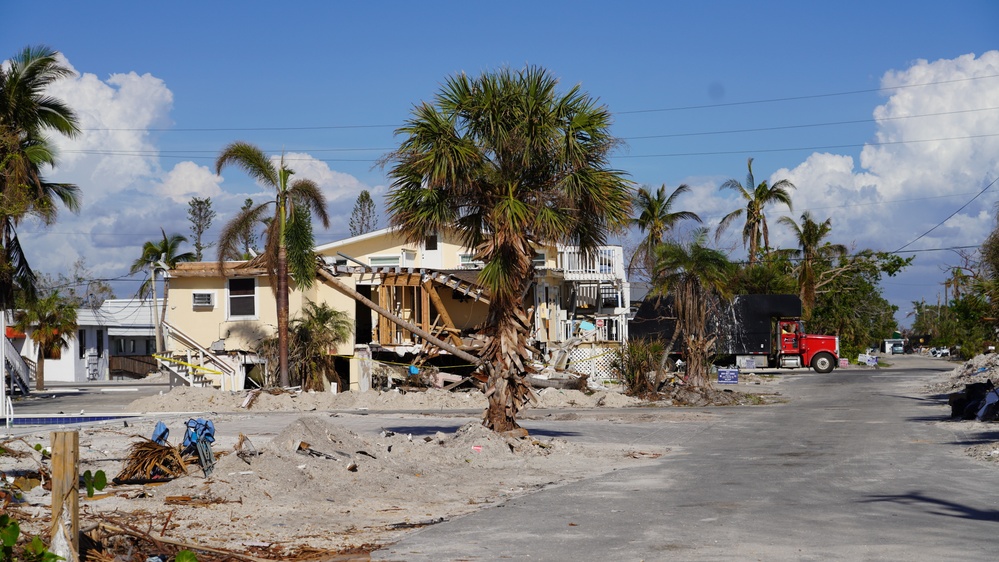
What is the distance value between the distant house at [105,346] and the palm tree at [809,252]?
41768mm

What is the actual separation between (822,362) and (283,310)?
2987 cm

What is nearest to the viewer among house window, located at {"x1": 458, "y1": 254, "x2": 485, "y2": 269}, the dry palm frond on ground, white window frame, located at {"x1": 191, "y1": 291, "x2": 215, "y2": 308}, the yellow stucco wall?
the dry palm frond on ground

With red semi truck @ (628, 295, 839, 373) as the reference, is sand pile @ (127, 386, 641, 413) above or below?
below

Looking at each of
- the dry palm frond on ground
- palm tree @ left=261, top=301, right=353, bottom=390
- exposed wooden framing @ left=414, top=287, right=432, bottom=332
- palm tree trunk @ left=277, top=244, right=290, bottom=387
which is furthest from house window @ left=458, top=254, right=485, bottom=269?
the dry palm frond on ground

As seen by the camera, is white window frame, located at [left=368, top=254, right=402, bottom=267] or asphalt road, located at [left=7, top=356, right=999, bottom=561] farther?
white window frame, located at [left=368, top=254, right=402, bottom=267]

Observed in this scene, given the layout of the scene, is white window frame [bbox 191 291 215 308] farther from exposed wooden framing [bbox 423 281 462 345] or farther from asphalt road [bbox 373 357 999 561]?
asphalt road [bbox 373 357 999 561]

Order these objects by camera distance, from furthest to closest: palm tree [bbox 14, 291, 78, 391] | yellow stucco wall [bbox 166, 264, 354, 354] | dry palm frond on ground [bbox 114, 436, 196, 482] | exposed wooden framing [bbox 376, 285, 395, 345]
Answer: palm tree [bbox 14, 291, 78, 391], yellow stucco wall [bbox 166, 264, 354, 354], exposed wooden framing [bbox 376, 285, 395, 345], dry palm frond on ground [bbox 114, 436, 196, 482]

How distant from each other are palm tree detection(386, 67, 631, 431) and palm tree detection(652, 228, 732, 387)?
1187cm

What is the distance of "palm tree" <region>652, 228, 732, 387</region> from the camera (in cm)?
2833

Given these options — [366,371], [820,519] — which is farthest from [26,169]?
[820,519]

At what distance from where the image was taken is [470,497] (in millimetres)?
12289

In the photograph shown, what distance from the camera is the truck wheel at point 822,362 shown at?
160ft

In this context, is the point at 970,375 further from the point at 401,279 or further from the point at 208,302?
the point at 208,302

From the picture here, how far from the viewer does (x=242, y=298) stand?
117 feet
